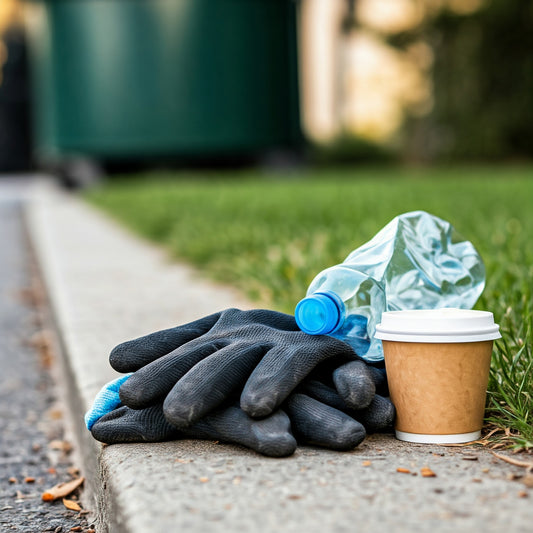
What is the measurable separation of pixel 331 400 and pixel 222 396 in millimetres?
238

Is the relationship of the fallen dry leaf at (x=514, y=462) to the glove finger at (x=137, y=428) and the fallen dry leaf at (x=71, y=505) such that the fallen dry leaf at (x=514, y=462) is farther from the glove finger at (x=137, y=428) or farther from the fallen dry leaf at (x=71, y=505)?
the fallen dry leaf at (x=71, y=505)

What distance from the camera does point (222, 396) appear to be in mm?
1758

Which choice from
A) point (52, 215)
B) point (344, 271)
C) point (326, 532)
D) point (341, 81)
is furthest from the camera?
point (341, 81)

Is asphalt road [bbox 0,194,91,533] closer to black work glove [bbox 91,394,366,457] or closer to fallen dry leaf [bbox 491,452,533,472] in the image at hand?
black work glove [bbox 91,394,366,457]

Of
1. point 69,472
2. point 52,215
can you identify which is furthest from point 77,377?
point 52,215

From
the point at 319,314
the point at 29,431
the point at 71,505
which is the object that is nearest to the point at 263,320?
the point at 319,314

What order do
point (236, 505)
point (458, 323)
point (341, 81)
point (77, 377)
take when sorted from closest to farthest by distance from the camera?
point (236, 505) < point (458, 323) < point (77, 377) < point (341, 81)

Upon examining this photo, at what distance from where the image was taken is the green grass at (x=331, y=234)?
2082 millimetres

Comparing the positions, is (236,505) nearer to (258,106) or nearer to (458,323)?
(458,323)

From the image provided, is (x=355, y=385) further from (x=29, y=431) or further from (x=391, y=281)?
(x=29, y=431)

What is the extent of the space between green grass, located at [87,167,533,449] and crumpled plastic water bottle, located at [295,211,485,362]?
0.54ft

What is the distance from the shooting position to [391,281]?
236cm

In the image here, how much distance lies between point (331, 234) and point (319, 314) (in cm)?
286

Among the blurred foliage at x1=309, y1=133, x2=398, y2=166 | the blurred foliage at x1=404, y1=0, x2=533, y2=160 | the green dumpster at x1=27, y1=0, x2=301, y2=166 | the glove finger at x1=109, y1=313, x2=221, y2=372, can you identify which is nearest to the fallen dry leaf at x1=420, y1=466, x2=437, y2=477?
the glove finger at x1=109, y1=313, x2=221, y2=372
